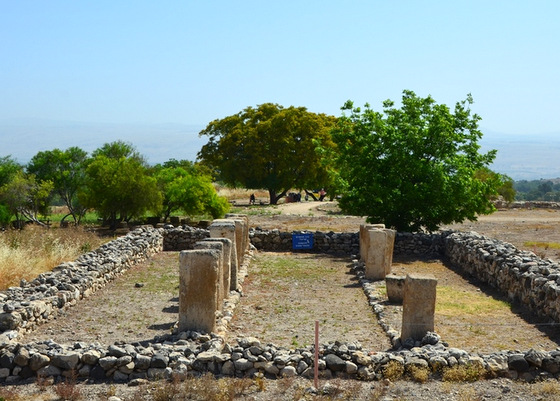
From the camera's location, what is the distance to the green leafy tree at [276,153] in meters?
45.2

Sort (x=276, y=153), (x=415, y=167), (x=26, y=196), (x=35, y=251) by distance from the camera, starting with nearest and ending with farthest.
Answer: (x=35, y=251), (x=415, y=167), (x=26, y=196), (x=276, y=153)

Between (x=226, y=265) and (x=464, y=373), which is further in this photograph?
(x=226, y=265)

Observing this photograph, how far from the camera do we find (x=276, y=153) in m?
45.5

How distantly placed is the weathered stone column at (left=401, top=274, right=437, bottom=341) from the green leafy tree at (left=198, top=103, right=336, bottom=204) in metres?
33.3

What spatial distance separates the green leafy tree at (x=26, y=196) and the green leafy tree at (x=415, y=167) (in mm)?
14149

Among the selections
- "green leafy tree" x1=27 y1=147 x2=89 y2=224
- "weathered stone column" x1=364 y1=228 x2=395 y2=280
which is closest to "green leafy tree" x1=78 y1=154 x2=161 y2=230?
"green leafy tree" x1=27 y1=147 x2=89 y2=224

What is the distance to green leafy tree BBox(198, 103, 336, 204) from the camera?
148 ft

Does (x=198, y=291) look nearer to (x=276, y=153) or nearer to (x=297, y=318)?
(x=297, y=318)

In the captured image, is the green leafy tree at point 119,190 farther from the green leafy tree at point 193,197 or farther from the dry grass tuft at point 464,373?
the dry grass tuft at point 464,373

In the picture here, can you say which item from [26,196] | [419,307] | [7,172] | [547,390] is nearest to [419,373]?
[547,390]

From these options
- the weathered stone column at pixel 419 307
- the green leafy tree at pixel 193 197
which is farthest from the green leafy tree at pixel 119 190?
the weathered stone column at pixel 419 307

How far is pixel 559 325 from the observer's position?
12.8 m

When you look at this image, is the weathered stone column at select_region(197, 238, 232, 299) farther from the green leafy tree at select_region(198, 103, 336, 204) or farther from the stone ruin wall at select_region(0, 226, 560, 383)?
the green leafy tree at select_region(198, 103, 336, 204)

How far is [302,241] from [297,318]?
10.5 metres
